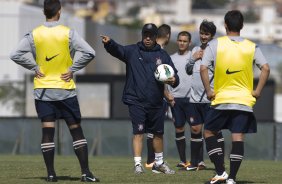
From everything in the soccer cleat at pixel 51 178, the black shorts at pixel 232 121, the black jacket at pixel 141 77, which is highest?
the black jacket at pixel 141 77

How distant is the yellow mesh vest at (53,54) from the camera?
14781 millimetres

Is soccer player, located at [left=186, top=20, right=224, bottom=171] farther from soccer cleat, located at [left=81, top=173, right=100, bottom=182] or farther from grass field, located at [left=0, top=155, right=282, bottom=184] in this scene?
soccer cleat, located at [left=81, top=173, right=100, bottom=182]

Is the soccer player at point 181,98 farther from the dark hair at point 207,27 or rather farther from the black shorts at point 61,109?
the black shorts at point 61,109

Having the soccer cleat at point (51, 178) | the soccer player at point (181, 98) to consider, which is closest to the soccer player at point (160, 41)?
the soccer player at point (181, 98)

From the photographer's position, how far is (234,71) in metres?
14.4

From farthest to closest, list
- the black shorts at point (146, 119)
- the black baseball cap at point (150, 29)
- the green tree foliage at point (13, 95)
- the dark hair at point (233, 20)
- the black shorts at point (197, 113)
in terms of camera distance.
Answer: the green tree foliage at point (13, 95) < the black shorts at point (197, 113) < the black shorts at point (146, 119) < the black baseball cap at point (150, 29) < the dark hair at point (233, 20)

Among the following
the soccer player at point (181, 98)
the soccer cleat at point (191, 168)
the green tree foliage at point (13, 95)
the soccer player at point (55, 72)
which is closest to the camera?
the soccer player at point (55, 72)

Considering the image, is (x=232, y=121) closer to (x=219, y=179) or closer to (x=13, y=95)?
(x=219, y=179)

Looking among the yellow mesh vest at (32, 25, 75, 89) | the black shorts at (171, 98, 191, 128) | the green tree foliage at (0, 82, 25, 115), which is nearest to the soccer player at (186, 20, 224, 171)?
the black shorts at (171, 98, 191, 128)

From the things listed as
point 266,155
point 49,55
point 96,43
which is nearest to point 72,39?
point 49,55

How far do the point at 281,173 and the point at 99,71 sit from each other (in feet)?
173

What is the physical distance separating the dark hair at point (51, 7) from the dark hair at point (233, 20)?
2.03m

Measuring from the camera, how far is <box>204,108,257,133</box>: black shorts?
47.4 ft

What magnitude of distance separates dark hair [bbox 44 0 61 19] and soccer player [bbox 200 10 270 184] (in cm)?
188
